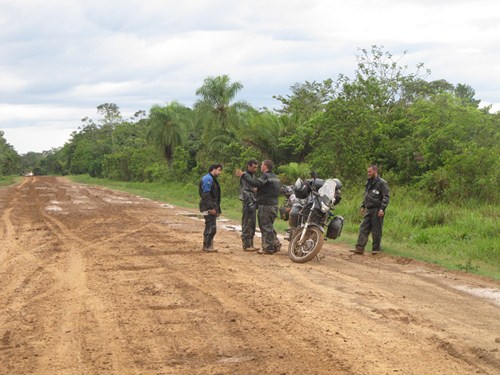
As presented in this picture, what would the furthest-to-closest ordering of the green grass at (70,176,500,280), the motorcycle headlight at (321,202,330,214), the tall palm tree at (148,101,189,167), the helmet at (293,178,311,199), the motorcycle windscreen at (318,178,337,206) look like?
1. the tall palm tree at (148,101,189,167)
2. the green grass at (70,176,500,280)
3. the helmet at (293,178,311,199)
4. the motorcycle windscreen at (318,178,337,206)
5. the motorcycle headlight at (321,202,330,214)

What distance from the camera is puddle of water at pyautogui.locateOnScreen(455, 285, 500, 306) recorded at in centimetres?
821

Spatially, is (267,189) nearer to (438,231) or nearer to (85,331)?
(438,231)

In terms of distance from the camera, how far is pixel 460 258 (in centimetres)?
1220

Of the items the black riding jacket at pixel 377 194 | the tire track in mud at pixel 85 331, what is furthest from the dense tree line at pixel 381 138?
the tire track in mud at pixel 85 331

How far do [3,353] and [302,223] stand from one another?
259 inches

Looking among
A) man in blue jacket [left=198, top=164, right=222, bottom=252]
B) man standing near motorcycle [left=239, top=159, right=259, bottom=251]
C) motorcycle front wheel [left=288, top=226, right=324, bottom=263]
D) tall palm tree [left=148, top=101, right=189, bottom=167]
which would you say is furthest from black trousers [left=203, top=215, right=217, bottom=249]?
tall palm tree [left=148, top=101, right=189, bottom=167]

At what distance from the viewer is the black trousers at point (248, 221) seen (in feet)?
39.7

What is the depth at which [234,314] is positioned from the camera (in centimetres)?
682

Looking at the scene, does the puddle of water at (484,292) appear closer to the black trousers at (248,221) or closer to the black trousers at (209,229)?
the black trousers at (248,221)

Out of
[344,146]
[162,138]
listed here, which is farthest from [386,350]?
[162,138]

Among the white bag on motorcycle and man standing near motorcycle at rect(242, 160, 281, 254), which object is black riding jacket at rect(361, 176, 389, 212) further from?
man standing near motorcycle at rect(242, 160, 281, 254)

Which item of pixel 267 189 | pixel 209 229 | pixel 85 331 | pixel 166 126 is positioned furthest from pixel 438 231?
pixel 166 126

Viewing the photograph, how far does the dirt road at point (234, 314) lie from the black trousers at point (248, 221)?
274 mm

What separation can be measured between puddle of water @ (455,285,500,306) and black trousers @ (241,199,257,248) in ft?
14.2
